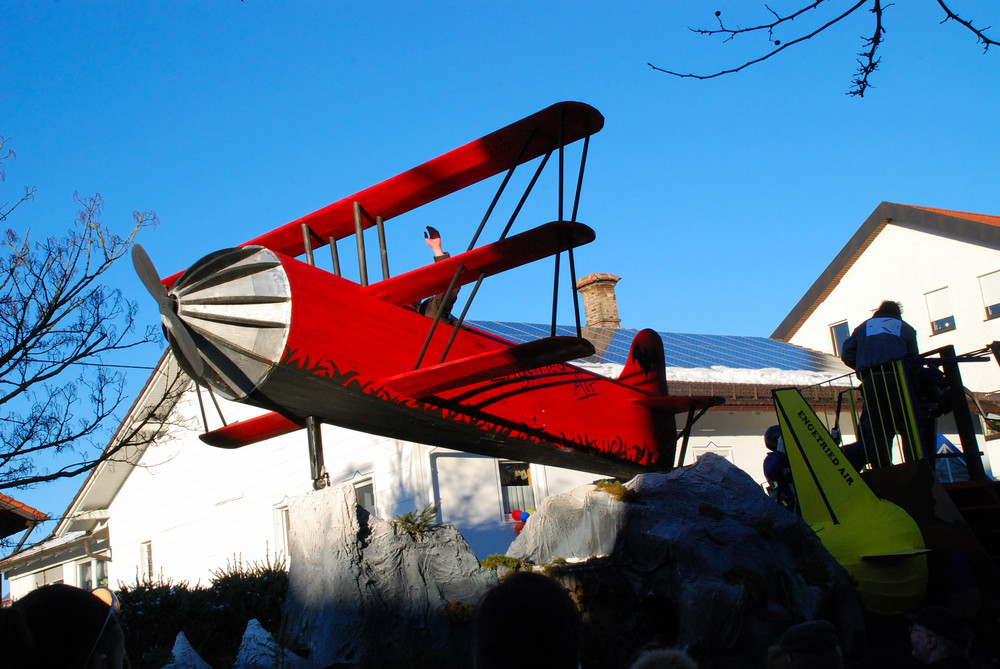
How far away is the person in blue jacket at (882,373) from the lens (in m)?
7.91

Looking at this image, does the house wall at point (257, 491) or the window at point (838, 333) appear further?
the window at point (838, 333)

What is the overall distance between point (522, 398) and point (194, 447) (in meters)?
13.0

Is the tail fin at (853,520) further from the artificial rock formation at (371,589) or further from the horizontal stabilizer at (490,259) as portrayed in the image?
the artificial rock formation at (371,589)

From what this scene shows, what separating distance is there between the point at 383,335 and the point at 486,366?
878mm

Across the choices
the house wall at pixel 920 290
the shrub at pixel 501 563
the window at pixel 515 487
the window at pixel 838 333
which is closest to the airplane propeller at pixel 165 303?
the shrub at pixel 501 563

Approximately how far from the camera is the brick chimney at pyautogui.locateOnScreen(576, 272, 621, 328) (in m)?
24.1

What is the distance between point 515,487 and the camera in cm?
1401

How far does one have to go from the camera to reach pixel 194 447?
18266mm

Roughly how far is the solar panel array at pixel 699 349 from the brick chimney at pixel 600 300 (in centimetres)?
154

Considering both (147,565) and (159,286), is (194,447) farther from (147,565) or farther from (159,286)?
(159,286)

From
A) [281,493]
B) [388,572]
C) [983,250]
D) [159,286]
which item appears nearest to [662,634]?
[388,572]

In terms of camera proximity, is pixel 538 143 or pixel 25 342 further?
pixel 25 342

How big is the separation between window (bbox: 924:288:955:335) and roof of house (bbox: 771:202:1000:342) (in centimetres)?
174

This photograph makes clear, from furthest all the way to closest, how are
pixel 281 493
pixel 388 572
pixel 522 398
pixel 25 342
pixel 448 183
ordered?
pixel 281 493 → pixel 25 342 → pixel 522 398 → pixel 448 183 → pixel 388 572
